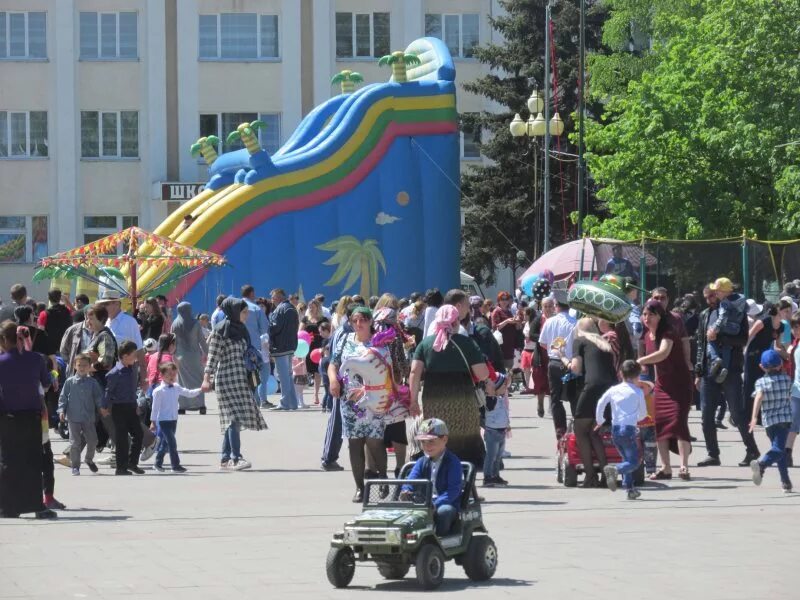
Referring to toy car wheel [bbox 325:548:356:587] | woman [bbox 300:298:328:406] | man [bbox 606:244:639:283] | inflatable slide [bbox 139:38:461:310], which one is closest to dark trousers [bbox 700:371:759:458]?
toy car wheel [bbox 325:548:356:587]

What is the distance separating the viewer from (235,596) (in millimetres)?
9680

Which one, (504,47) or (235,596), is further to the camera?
(504,47)

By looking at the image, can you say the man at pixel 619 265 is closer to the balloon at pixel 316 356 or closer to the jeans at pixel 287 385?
the balloon at pixel 316 356

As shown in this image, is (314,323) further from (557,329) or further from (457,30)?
(457,30)

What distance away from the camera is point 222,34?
49.7 m

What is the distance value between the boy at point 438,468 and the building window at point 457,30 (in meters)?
41.3

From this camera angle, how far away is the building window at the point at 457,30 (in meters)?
51.4

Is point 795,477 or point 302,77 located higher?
point 302,77

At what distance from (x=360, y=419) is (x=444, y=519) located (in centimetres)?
417

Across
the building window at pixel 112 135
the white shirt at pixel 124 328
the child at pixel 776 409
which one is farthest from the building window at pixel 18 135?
the child at pixel 776 409

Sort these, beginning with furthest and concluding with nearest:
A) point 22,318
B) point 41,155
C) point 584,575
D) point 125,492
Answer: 1. point 41,155
2. point 22,318
3. point 125,492
4. point 584,575

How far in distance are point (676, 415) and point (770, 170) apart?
26.9m

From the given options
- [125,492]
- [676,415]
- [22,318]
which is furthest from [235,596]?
[22,318]

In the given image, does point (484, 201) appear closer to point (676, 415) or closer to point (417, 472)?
point (676, 415)
